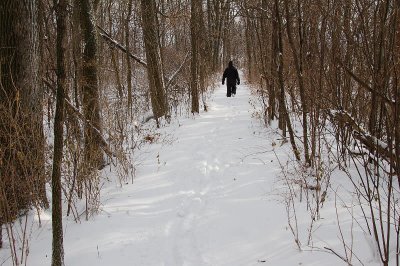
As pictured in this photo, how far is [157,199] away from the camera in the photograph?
447 cm

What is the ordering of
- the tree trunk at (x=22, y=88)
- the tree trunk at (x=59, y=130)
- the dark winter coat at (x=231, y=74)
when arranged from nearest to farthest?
the tree trunk at (x=59, y=130) < the tree trunk at (x=22, y=88) < the dark winter coat at (x=231, y=74)

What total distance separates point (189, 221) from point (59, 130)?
70.7 inches

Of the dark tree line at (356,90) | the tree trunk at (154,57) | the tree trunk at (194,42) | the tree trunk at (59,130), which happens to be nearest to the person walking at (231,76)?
the tree trunk at (194,42)

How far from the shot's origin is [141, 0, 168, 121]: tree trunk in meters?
9.07

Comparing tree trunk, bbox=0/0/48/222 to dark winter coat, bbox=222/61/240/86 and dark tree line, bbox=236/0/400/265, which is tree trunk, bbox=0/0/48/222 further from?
dark winter coat, bbox=222/61/240/86

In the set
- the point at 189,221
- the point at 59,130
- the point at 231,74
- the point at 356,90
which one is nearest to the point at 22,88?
the point at 59,130

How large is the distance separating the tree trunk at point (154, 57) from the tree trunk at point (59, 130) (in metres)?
6.57

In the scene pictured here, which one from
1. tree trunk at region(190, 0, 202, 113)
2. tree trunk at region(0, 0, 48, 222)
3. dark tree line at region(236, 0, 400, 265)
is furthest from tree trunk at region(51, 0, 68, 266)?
tree trunk at region(190, 0, 202, 113)

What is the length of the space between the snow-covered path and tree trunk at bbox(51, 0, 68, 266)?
405 mm

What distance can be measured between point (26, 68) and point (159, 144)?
3720 mm

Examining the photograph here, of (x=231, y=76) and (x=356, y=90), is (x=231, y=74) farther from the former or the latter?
(x=356, y=90)

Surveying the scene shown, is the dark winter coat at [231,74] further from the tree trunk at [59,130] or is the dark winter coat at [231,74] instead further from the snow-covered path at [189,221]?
the tree trunk at [59,130]

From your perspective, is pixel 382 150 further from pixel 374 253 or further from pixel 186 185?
pixel 186 185

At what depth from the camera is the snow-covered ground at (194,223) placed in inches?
124
